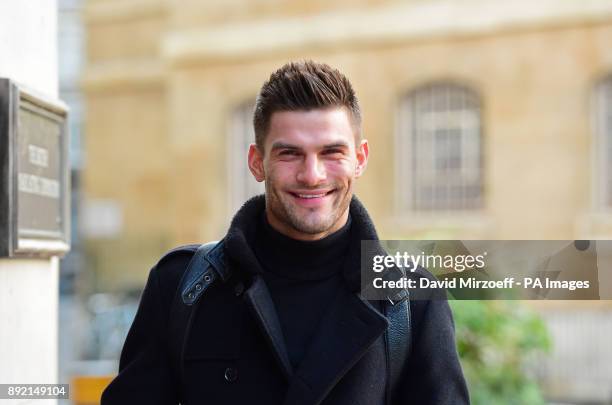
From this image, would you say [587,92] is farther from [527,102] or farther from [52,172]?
[52,172]

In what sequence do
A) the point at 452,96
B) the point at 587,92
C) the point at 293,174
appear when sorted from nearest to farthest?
the point at 293,174 < the point at 587,92 < the point at 452,96

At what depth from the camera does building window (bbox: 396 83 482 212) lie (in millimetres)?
20406

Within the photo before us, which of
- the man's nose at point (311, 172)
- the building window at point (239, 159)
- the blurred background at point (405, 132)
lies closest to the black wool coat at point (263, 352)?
the man's nose at point (311, 172)

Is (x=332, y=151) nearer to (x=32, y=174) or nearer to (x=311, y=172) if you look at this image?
(x=311, y=172)

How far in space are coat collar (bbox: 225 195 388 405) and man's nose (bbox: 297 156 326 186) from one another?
268 millimetres

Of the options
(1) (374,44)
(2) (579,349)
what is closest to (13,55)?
(2) (579,349)

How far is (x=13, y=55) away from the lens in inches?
167

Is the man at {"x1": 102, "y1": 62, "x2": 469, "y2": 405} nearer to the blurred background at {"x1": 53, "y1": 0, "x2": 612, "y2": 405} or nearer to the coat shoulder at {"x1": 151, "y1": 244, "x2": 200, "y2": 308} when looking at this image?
the coat shoulder at {"x1": 151, "y1": 244, "x2": 200, "y2": 308}

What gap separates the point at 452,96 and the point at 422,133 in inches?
34.5

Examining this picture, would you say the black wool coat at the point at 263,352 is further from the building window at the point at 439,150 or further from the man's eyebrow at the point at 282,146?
the building window at the point at 439,150

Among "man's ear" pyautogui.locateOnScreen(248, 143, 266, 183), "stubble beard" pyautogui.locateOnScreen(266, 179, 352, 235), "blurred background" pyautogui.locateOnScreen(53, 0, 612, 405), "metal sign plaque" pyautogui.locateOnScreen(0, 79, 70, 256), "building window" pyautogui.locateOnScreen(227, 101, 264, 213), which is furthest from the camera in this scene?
"building window" pyautogui.locateOnScreen(227, 101, 264, 213)

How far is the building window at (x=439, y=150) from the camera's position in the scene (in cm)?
2041

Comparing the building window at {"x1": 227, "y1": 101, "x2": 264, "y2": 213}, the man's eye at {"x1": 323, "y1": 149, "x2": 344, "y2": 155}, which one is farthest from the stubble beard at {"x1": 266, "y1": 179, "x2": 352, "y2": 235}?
the building window at {"x1": 227, "y1": 101, "x2": 264, "y2": 213}

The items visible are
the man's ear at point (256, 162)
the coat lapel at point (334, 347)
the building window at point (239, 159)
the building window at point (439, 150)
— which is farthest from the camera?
the building window at point (239, 159)
